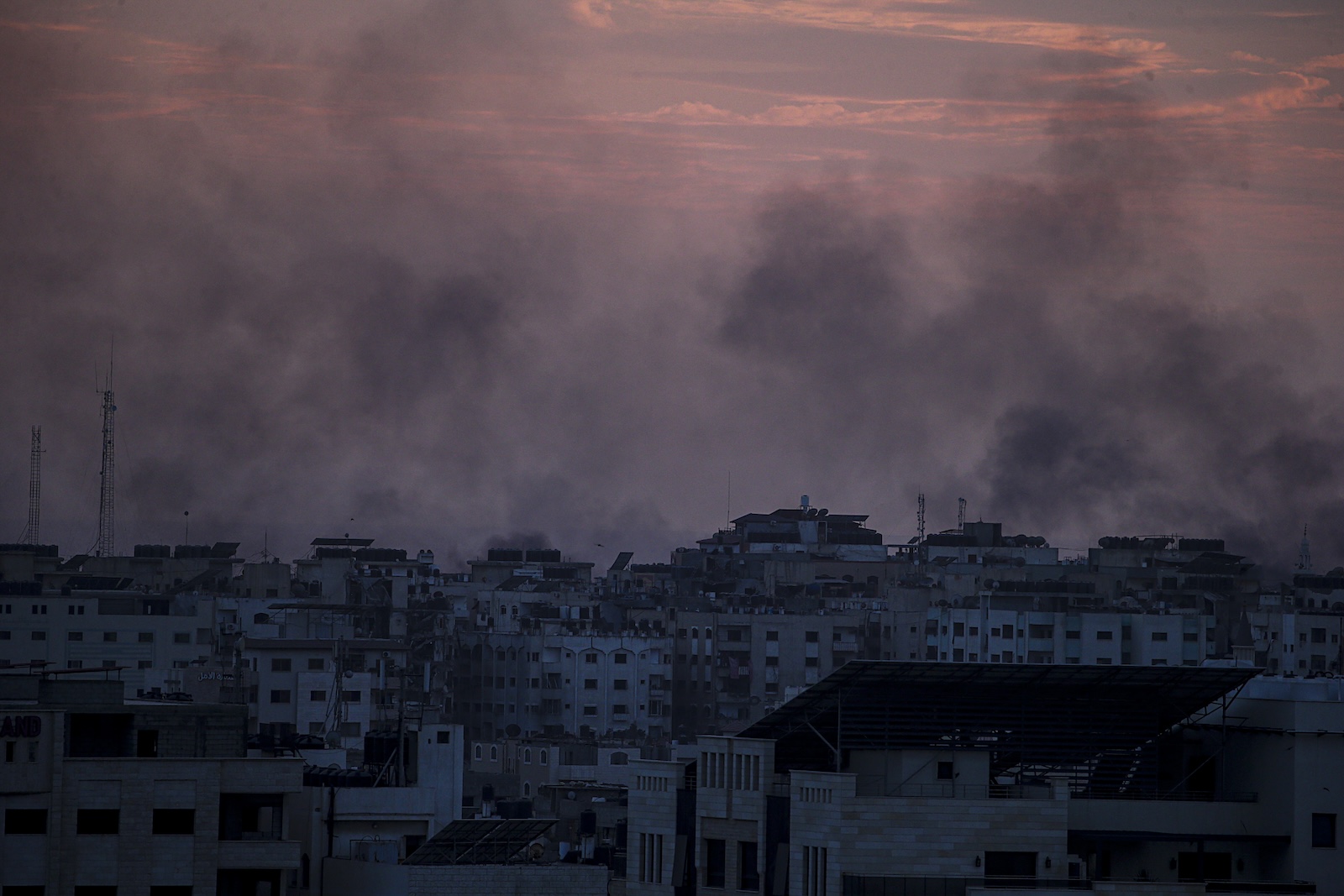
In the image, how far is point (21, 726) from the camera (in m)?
57.5

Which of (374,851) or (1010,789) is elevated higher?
(1010,789)

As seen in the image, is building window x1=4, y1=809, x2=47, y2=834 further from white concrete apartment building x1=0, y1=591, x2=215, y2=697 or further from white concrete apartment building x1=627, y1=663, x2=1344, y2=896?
white concrete apartment building x1=0, y1=591, x2=215, y2=697

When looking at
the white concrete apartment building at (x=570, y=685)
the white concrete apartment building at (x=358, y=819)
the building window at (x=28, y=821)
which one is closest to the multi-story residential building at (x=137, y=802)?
the building window at (x=28, y=821)

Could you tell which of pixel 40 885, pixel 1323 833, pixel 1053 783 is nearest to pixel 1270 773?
pixel 1323 833

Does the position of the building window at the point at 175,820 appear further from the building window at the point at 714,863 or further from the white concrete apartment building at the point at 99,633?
the white concrete apartment building at the point at 99,633

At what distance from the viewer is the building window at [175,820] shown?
193 ft

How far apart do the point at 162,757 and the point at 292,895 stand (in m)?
4.82

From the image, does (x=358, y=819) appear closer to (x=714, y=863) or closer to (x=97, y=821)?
(x=97, y=821)

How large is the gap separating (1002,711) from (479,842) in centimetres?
1303

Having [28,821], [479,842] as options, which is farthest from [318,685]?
[28,821]

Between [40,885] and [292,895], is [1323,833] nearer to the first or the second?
[292,895]

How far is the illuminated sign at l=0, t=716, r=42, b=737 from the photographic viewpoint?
57.4 meters

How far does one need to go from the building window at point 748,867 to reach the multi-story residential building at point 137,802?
33.9 ft

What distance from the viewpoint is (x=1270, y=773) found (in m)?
62.2
